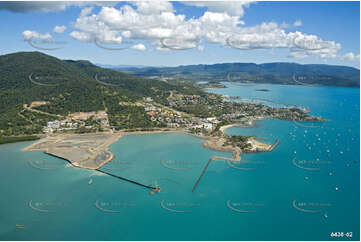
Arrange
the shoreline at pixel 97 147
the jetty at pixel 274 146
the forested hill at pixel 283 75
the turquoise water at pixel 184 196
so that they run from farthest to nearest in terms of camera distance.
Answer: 1. the forested hill at pixel 283 75
2. the jetty at pixel 274 146
3. the shoreline at pixel 97 147
4. the turquoise water at pixel 184 196

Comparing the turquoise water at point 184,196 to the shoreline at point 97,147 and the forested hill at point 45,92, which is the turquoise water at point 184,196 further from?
the forested hill at point 45,92

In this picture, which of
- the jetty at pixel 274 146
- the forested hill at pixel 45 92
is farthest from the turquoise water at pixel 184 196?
the forested hill at pixel 45 92

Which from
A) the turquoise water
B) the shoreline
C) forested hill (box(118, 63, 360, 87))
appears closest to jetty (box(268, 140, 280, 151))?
the shoreline

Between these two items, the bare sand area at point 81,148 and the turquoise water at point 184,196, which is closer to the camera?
the turquoise water at point 184,196

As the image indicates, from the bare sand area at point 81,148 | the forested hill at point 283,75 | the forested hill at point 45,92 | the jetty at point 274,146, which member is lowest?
the bare sand area at point 81,148

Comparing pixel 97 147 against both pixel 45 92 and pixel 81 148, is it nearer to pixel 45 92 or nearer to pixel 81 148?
pixel 81 148

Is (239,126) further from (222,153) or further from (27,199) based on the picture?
(27,199)
